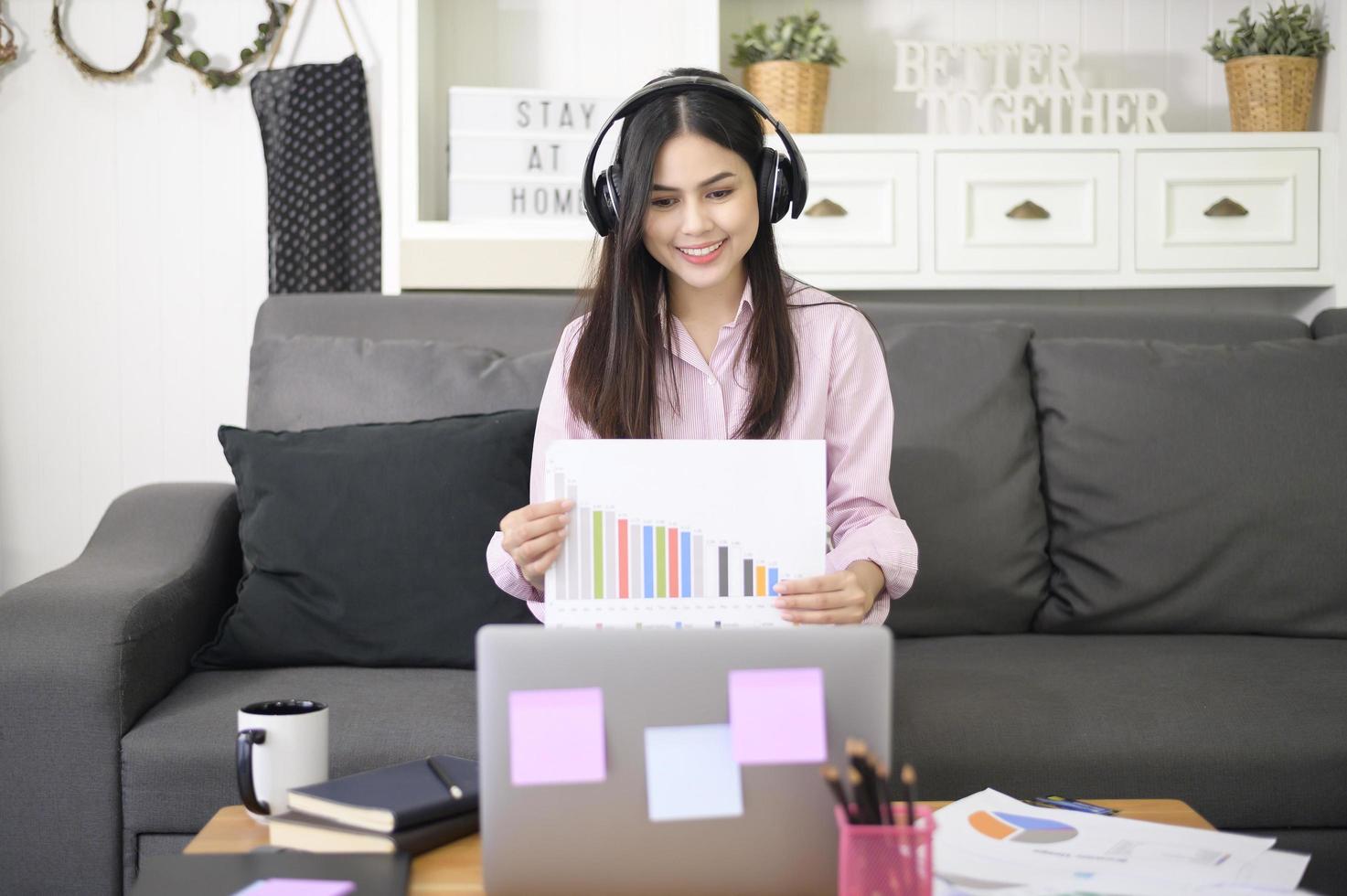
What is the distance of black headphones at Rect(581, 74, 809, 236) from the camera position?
1.39 metres

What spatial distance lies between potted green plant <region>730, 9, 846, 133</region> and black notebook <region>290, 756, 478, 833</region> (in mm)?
1639

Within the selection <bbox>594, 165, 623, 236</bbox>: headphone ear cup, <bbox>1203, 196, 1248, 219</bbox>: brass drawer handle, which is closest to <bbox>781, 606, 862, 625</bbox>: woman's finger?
<bbox>594, 165, 623, 236</bbox>: headphone ear cup

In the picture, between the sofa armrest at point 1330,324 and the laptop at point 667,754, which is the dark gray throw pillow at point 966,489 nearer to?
the sofa armrest at point 1330,324

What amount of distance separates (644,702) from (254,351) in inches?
55.4

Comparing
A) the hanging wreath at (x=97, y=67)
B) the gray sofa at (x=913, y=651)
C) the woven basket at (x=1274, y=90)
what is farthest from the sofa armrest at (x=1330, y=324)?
the hanging wreath at (x=97, y=67)

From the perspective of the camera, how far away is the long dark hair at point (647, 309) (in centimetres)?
141

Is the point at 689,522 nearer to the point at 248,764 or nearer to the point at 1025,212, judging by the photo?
the point at 248,764

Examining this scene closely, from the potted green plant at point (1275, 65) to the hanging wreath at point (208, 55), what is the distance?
1.90 meters

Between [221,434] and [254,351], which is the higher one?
[254,351]

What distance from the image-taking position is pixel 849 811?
0.77 meters

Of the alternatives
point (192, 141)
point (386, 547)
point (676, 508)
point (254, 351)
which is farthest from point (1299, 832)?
point (192, 141)

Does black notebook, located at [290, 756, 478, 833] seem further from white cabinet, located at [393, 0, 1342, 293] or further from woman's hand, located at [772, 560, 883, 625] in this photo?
white cabinet, located at [393, 0, 1342, 293]

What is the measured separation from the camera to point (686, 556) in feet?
3.69

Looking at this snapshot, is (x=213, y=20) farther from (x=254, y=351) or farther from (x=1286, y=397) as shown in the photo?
(x=1286, y=397)
